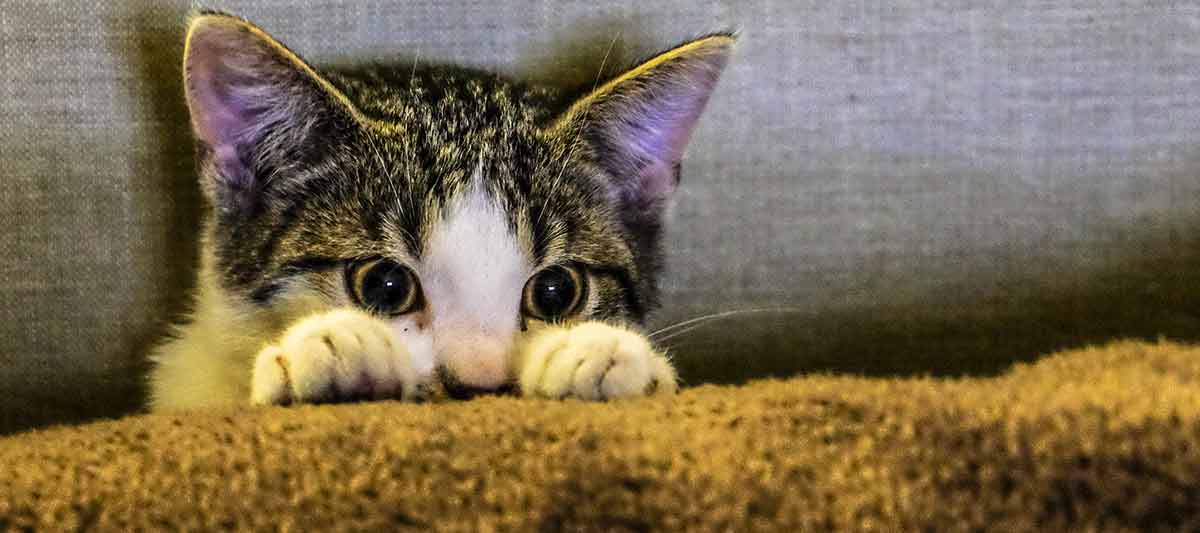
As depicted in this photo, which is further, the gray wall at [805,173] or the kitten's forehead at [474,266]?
the gray wall at [805,173]

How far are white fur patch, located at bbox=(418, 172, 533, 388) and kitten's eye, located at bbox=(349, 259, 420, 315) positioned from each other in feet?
0.05

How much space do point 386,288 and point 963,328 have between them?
0.75 m

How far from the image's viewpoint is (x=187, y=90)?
3.18 ft

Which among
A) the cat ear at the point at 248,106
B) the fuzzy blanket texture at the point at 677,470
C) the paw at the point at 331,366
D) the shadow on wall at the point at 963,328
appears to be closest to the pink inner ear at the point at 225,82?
the cat ear at the point at 248,106

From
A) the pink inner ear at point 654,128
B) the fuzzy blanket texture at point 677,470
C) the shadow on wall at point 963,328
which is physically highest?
the pink inner ear at point 654,128

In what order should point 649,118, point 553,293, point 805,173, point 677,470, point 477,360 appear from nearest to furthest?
point 677,470 → point 477,360 → point 553,293 → point 649,118 → point 805,173

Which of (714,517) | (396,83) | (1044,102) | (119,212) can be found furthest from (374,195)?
(1044,102)

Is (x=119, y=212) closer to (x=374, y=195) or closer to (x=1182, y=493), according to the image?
(x=374, y=195)

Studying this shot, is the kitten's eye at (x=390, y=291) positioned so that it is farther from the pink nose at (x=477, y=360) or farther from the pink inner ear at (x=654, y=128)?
the pink inner ear at (x=654, y=128)

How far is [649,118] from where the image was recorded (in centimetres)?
108

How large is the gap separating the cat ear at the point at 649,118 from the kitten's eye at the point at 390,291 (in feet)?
Answer: 0.83

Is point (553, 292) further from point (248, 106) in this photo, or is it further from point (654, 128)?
point (248, 106)

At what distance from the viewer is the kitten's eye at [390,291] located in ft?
2.96

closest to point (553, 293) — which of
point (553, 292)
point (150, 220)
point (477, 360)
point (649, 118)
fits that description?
point (553, 292)
